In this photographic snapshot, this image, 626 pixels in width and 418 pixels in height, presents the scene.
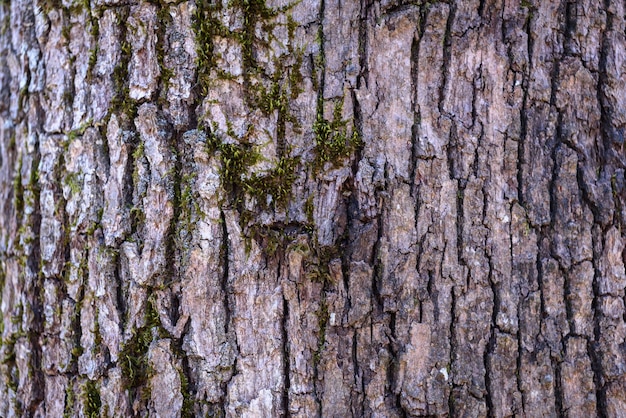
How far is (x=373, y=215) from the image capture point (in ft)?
4.93

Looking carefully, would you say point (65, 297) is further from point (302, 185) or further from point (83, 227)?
point (302, 185)

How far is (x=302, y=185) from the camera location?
59.8 inches

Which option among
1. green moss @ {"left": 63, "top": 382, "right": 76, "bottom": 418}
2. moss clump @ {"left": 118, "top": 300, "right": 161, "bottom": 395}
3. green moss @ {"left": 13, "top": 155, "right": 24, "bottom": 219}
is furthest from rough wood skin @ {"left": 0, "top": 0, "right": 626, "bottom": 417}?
green moss @ {"left": 13, "top": 155, "right": 24, "bottom": 219}

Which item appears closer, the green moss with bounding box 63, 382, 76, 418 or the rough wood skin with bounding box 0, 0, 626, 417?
the rough wood skin with bounding box 0, 0, 626, 417

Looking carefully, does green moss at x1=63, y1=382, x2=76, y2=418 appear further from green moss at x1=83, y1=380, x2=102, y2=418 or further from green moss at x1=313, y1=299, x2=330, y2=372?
green moss at x1=313, y1=299, x2=330, y2=372

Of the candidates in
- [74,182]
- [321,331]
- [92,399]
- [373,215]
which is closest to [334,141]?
[373,215]

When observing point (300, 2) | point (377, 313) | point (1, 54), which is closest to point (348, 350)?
point (377, 313)

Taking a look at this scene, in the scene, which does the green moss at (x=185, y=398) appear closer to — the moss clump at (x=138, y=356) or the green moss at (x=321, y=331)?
the moss clump at (x=138, y=356)

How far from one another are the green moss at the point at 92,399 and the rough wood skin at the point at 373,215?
2 centimetres

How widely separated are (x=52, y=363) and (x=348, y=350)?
36.0 inches

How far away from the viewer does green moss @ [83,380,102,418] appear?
1604 millimetres

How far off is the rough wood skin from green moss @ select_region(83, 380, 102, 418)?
21 mm

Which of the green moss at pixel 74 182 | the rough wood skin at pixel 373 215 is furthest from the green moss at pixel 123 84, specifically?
the green moss at pixel 74 182

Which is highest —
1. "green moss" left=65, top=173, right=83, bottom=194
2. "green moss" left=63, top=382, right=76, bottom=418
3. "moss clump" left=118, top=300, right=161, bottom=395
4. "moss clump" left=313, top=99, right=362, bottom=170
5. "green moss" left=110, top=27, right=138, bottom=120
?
"green moss" left=110, top=27, right=138, bottom=120
